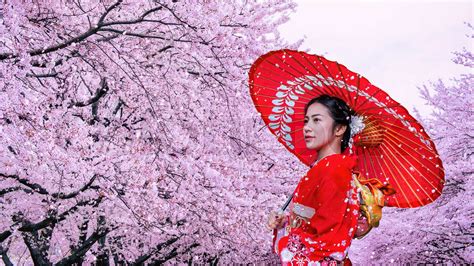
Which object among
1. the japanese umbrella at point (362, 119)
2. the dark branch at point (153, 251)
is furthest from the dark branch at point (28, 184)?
the dark branch at point (153, 251)

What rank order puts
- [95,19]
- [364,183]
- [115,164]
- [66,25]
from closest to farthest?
[364,183] < [66,25] < [115,164] < [95,19]

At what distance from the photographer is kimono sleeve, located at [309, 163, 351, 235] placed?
9.66ft

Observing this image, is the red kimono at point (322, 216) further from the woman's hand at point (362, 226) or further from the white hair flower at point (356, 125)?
the white hair flower at point (356, 125)

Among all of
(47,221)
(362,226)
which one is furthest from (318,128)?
(47,221)

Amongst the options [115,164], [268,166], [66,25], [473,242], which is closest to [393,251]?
[473,242]

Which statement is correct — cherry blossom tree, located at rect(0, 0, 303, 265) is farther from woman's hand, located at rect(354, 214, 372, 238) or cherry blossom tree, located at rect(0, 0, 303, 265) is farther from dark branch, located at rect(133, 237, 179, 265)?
woman's hand, located at rect(354, 214, 372, 238)

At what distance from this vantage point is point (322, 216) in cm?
296

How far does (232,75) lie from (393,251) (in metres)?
8.57

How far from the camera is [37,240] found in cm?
903

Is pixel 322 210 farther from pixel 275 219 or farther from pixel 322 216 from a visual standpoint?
pixel 275 219

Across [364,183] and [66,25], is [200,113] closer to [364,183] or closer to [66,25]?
[66,25]

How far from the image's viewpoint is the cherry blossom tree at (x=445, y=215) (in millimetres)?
10781

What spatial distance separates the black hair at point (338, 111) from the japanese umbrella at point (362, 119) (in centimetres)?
4

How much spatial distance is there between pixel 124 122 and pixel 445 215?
7.25m
